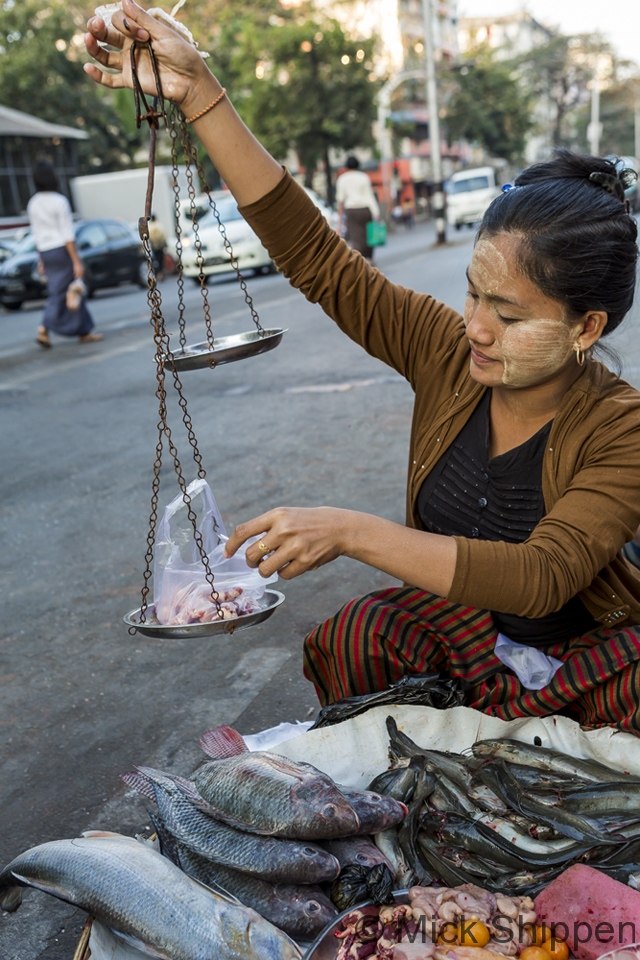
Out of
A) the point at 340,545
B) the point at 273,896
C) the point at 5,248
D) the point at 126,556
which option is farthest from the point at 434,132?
the point at 273,896

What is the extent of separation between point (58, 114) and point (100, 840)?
34.4 m

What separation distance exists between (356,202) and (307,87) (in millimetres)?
17774

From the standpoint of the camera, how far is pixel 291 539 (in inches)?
69.6

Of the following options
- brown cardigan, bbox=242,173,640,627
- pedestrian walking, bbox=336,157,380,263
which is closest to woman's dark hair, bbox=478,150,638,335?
brown cardigan, bbox=242,173,640,627

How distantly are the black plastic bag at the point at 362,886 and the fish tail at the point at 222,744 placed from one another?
1.21 ft

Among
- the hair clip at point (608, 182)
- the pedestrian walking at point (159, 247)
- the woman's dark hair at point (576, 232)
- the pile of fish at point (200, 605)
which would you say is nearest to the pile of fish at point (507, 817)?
the pile of fish at point (200, 605)

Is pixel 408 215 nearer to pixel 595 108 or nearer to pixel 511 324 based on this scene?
pixel 595 108

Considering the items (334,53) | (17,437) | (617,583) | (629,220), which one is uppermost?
(334,53)

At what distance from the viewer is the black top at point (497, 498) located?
7.27ft

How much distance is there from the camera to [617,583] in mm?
2162

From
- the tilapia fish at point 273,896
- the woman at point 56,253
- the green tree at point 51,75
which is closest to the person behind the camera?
the tilapia fish at point 273,896

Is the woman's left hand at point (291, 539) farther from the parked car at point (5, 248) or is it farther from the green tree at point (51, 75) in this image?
the green tree at point (51, 75)

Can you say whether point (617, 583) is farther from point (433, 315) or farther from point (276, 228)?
point (276, 228)

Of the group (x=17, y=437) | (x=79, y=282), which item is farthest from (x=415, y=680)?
(x=79, y=282)
